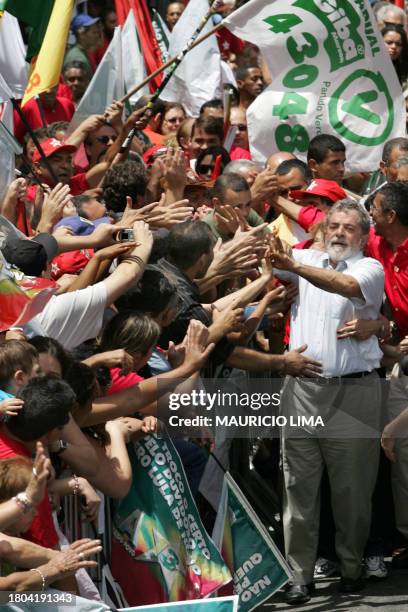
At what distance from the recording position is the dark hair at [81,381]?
5.95 m

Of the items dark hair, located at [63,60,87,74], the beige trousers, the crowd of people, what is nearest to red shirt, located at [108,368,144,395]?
the crowd of people

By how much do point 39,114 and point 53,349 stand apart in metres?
5.46

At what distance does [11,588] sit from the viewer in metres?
5.12

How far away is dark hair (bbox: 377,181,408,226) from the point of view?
8.09 metres

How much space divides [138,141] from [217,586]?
5.07 meters

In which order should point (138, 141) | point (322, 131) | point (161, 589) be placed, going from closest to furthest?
point (161, 589), point (322, 131), point (138, 141)

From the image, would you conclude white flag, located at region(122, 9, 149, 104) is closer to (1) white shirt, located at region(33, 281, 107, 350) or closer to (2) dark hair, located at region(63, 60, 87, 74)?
(2) dark hair, located at region(63, 60, 87, 74)

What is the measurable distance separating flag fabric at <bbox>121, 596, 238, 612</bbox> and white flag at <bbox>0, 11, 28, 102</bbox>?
15.6ft

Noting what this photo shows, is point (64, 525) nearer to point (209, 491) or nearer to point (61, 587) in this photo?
point (61, 587)

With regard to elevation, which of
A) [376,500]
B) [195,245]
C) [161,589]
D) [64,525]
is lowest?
[376,500]

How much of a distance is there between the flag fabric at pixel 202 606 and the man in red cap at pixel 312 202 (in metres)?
3.21

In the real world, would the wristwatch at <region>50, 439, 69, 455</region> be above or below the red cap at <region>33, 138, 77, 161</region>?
below

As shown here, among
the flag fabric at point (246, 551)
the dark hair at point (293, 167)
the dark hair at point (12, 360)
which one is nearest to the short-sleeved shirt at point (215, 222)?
the dark hair at point (293, 167)

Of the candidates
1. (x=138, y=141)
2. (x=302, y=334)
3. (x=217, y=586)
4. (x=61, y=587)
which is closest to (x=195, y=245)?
(x=302, y=334)
